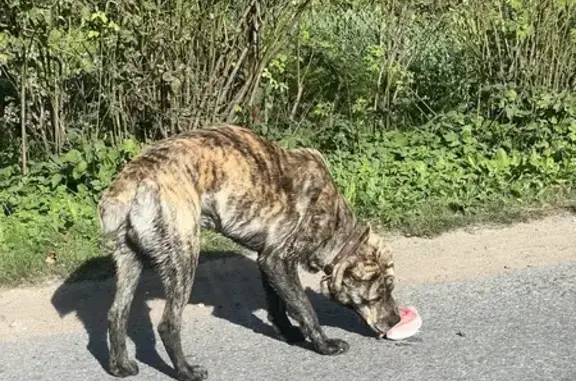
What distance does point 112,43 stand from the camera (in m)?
7.58

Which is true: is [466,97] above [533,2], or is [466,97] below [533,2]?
below

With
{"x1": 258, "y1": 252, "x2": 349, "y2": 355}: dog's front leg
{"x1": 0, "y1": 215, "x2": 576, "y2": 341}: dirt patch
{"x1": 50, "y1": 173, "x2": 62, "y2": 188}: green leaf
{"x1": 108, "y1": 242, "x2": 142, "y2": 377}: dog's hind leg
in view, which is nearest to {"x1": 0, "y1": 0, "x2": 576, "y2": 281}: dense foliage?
{"x1": 50, "y1": 173, "x2": 62, "y2": 188}: green leaf

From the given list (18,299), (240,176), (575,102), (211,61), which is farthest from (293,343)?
(575,102)

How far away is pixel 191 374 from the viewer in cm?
515

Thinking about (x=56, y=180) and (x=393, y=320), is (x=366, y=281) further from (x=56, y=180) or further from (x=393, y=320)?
(x=56, y=180)

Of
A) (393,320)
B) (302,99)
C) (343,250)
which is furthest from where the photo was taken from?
(302,99)

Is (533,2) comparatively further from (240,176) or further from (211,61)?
(240,176)

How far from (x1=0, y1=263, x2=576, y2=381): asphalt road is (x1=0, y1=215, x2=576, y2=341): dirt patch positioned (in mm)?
142

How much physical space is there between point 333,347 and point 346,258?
18.7 inches

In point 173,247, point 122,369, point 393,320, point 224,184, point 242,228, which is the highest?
point 224,184

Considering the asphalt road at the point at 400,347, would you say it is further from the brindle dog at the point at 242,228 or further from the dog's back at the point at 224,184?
the dog's back at the point at 224,184

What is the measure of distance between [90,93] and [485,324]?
3.76 metres

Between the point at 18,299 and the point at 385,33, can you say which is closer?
the point at 18,299

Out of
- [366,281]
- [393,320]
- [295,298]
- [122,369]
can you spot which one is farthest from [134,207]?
[393,320]
